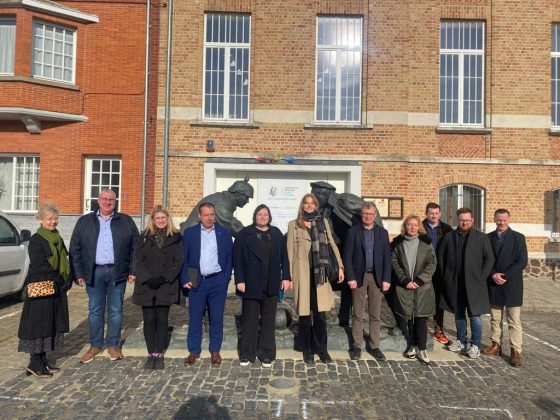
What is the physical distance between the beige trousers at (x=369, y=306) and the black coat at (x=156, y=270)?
2046 millimetres

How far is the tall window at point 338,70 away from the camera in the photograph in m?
11.8

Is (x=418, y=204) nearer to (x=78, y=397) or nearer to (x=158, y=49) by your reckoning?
(x=158, y=49)

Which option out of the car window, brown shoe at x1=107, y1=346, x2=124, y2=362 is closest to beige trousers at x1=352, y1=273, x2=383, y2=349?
brown shoe at x1=107, y1=346, x2=124, y2=362

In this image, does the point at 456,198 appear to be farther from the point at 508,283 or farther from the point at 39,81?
the point at 39,81

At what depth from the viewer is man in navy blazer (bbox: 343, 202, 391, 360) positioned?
5.02 meters

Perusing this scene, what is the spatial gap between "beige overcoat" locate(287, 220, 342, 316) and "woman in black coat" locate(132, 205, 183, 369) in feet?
4.09

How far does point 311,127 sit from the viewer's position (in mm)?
11570

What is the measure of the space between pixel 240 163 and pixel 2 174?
702 cm

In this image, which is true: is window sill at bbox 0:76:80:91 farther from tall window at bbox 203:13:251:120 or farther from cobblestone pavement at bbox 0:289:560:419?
cobblestone pavement at bbox 0:289:560:419

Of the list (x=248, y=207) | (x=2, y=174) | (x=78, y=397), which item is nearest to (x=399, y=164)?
(x=248, y=207)

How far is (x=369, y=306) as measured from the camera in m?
5.14

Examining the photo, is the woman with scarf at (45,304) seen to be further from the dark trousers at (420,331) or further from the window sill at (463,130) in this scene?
the window sill at (463,130)

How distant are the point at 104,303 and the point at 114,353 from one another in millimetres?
579

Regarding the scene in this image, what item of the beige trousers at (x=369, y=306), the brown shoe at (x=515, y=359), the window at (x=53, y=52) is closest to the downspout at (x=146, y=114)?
the window at (x=53, y=52)
